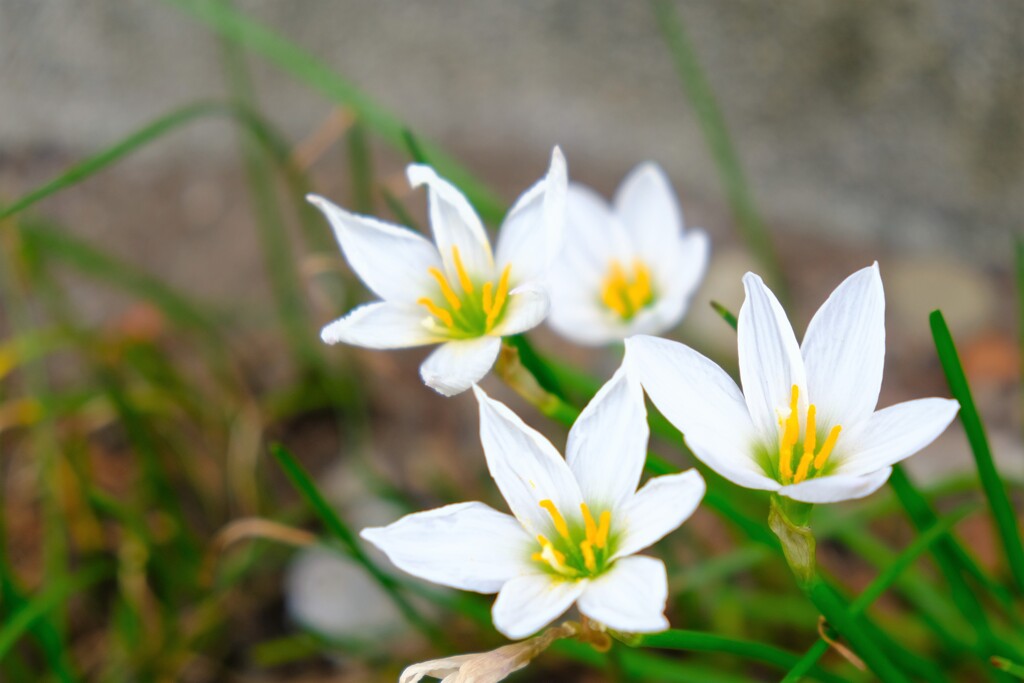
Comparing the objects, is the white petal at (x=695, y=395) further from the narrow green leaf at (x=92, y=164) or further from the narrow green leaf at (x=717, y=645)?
the narrow green leaf at (x=92, y=164)

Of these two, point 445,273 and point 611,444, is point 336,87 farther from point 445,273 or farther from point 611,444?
point 611,444

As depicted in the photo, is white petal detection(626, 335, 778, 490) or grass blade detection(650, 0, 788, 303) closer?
white petal detection(626, 335, 778, 490)

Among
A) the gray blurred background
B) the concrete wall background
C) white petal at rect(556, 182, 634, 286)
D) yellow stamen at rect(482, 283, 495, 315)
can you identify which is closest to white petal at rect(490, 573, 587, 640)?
yellow stamen at rect(482, 283, 495, 315)

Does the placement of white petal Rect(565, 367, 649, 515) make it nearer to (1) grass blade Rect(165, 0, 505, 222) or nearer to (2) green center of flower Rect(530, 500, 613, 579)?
(2) green center of flower Rect(530, 500, 613, 579)

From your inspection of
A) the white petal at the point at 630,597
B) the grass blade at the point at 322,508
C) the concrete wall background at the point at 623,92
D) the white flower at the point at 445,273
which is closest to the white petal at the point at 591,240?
the white flower at the point at 445,273

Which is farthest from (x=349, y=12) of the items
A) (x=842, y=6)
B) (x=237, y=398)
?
(x=842, y=6)

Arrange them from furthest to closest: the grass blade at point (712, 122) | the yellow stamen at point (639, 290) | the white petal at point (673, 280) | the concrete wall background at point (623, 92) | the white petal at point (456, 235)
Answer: the concrete wall background at point (623, 92), the grass blade at point (712, 122), the yellow stamen at point (639, 290), the white petal at point (673, 280), the white petal at point (456, 235)
